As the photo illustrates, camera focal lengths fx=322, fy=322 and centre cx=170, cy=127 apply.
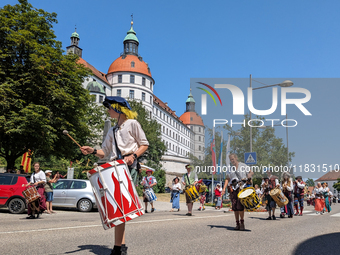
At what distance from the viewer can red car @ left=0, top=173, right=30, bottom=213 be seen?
43.7 feet

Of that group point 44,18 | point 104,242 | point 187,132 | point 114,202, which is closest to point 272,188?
point 104,242

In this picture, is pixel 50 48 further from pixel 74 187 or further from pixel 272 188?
pixel 272 188

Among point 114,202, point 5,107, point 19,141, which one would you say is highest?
point 5,107

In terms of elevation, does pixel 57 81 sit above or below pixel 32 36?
below

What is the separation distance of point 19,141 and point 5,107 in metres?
2.43

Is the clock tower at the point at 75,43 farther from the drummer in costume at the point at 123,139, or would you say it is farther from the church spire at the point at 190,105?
the drummer in costume at the point at 123,139

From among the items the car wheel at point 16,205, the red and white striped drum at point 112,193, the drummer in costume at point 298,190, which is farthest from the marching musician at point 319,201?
the red and white striped drum at point 112,193

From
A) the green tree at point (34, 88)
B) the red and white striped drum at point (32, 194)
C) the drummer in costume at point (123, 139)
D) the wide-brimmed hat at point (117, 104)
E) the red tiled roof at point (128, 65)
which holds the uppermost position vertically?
the red tiled roof at point (128, 65)

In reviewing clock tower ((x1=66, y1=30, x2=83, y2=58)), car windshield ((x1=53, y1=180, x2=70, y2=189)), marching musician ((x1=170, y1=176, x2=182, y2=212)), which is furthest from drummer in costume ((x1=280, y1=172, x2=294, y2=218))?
clock tower ((x1=66, y1=30, x2=83, y2=58))

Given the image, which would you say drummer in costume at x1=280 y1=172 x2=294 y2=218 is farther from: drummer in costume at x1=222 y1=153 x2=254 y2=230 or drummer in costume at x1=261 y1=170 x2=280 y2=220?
drummer in costume at x1=222 y1=153 x2=254 y2=230

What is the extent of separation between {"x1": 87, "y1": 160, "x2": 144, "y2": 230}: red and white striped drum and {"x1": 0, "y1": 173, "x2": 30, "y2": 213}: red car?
10.9 meters

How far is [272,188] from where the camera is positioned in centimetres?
1257

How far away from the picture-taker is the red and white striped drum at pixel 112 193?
3.86 m

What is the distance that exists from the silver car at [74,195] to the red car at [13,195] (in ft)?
7.92
